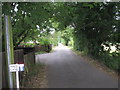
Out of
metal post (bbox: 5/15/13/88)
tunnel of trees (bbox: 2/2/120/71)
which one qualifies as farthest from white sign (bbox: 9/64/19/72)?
tunnel of trees (bbox: 2/2/120/71)

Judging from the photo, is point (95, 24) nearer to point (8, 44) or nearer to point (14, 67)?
point (8, 44)

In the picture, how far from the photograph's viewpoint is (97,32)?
1091 centimetres

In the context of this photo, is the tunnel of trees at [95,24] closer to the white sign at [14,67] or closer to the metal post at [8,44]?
the metal post at [8,44]

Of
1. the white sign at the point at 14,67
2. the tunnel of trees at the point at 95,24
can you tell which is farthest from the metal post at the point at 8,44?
the tunnel of trees at the point at 95,24

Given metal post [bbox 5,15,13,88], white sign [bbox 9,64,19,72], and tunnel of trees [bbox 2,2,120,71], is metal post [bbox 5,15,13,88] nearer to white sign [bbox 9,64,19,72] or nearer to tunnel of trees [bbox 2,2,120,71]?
white sign [bbox 9,64,19,72]

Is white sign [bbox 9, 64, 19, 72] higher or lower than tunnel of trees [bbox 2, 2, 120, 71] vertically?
→ lower

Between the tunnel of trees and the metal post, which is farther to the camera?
the tunnel of trees

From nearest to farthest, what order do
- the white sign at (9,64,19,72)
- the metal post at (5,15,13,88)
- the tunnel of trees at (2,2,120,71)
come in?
1. the white sign at (9,64,19,72)
2. the metal post at (5,15,13,88)
3. the tunnel of trees at (2,2,120,71)

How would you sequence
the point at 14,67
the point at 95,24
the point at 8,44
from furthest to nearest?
the point at 95,24, the point at 8,44, the point at 14,67

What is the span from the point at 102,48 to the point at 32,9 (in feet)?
23.4

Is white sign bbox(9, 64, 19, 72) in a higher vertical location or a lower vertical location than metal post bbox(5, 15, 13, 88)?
lower

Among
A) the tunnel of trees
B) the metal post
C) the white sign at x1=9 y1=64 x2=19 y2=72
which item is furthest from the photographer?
the tunnel of trees

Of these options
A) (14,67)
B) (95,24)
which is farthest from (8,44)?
(95,24)

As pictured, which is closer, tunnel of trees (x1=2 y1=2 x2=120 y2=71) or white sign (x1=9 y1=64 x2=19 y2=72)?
white sign (x1=9 y1=64 x2=19 y2=72)
